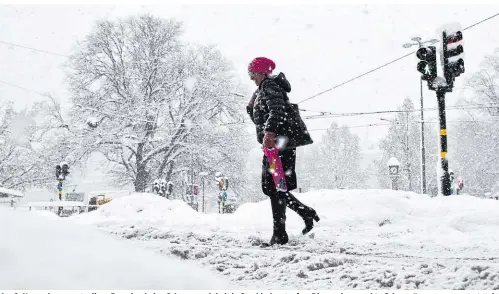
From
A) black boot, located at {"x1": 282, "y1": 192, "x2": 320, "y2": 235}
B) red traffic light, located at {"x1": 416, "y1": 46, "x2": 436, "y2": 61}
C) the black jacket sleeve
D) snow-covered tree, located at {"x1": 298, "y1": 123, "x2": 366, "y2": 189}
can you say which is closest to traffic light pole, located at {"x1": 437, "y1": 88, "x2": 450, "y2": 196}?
red traffic light, located at {"x1": 416, "y1": 46, "x2": 436, "y2": 61}

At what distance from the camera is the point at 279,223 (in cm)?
391

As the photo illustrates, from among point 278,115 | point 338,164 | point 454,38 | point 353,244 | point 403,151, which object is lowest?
point 353,244

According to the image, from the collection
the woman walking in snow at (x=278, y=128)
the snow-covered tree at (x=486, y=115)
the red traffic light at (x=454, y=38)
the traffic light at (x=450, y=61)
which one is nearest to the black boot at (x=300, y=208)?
the woman walking in snow at (x=278, y=128)

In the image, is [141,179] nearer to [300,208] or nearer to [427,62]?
[427,62]

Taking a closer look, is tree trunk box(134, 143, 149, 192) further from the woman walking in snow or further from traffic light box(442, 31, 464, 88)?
the woman walking in snow

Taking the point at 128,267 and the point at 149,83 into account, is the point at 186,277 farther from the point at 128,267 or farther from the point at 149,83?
the point at 149,83

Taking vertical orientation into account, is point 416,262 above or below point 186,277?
below

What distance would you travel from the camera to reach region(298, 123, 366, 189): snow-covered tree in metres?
54.7

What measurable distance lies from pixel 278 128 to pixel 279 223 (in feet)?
2.66

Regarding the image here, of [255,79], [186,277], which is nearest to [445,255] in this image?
[255,79]

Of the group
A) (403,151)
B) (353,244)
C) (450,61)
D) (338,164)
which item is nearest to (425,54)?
(450,61)

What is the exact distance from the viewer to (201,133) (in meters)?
28.4

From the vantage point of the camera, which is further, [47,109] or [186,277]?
[47,109]

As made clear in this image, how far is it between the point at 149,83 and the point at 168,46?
8.76 feet
